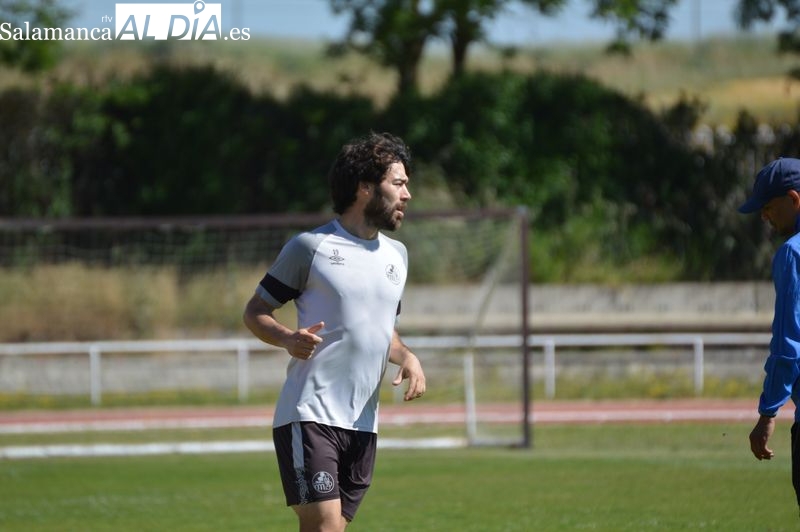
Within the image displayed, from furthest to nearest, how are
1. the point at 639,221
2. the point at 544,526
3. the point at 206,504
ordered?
the point at 639,221 < the point at 206,504 < the point at 544,526

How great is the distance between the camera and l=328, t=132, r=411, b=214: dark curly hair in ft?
19.6

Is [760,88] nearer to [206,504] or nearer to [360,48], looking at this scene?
[360,48]

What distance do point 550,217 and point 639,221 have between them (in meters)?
2.02

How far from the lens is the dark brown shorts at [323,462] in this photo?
5.70 m

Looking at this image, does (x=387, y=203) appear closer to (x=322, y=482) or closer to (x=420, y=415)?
(x=322, y=482)

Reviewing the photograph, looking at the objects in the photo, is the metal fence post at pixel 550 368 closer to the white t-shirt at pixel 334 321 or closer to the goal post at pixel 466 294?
the goal post at pixel 466 294

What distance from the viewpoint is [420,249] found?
23.3 m

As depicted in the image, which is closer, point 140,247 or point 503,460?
point 503,460

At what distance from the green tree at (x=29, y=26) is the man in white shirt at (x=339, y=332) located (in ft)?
79.4

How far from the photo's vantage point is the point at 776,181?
18.4 ft

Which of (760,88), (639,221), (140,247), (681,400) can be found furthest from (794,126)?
(140,247)

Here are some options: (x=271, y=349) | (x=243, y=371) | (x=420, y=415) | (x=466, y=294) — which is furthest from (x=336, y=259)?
(x=466, y=294)

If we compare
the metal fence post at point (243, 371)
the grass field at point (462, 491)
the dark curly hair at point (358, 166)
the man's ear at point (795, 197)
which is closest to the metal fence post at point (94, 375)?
the metal fence post at point (243, 371)

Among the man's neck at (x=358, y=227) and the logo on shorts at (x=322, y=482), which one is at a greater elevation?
the man's neck at (x=358, y=227)
